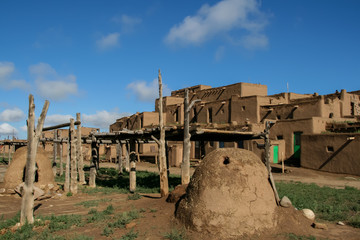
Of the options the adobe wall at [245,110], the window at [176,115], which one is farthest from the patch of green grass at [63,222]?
the window at [176,115]

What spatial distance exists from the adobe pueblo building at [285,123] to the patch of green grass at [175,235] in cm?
721

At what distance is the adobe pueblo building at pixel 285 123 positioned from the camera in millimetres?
19438

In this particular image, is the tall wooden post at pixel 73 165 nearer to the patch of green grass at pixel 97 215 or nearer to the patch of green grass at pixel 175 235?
the patch of green grass at pixel 97 215

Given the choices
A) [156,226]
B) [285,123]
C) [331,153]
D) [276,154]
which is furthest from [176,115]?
[156,226]

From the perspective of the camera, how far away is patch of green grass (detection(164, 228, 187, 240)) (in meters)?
5.94

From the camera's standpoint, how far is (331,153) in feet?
64.2

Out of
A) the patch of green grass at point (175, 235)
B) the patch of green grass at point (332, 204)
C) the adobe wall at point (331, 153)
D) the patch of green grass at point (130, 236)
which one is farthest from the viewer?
the adobe wall at point (331, 153)

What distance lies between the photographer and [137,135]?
13180 millimetres

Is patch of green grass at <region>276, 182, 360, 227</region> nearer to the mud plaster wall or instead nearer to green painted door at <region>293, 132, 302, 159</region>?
the mud plaster wall

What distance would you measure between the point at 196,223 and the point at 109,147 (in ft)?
97.5

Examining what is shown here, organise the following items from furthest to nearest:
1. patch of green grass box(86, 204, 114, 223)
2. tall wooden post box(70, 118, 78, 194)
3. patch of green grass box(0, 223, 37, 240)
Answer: tall wooden post box(70, 118, 78, 194) → patch of green grass box(86, 204, 114, 223) → patch of green grass box(0, 223, 37, 240)

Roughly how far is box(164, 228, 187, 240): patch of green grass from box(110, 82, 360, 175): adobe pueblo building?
7.21 m

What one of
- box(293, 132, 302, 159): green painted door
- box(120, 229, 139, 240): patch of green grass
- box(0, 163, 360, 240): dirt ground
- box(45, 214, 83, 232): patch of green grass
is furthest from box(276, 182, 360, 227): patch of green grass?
box(293, 132, 302, 159): green painted door

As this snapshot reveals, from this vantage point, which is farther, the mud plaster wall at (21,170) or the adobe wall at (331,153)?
the adobe wall at (331,153)
